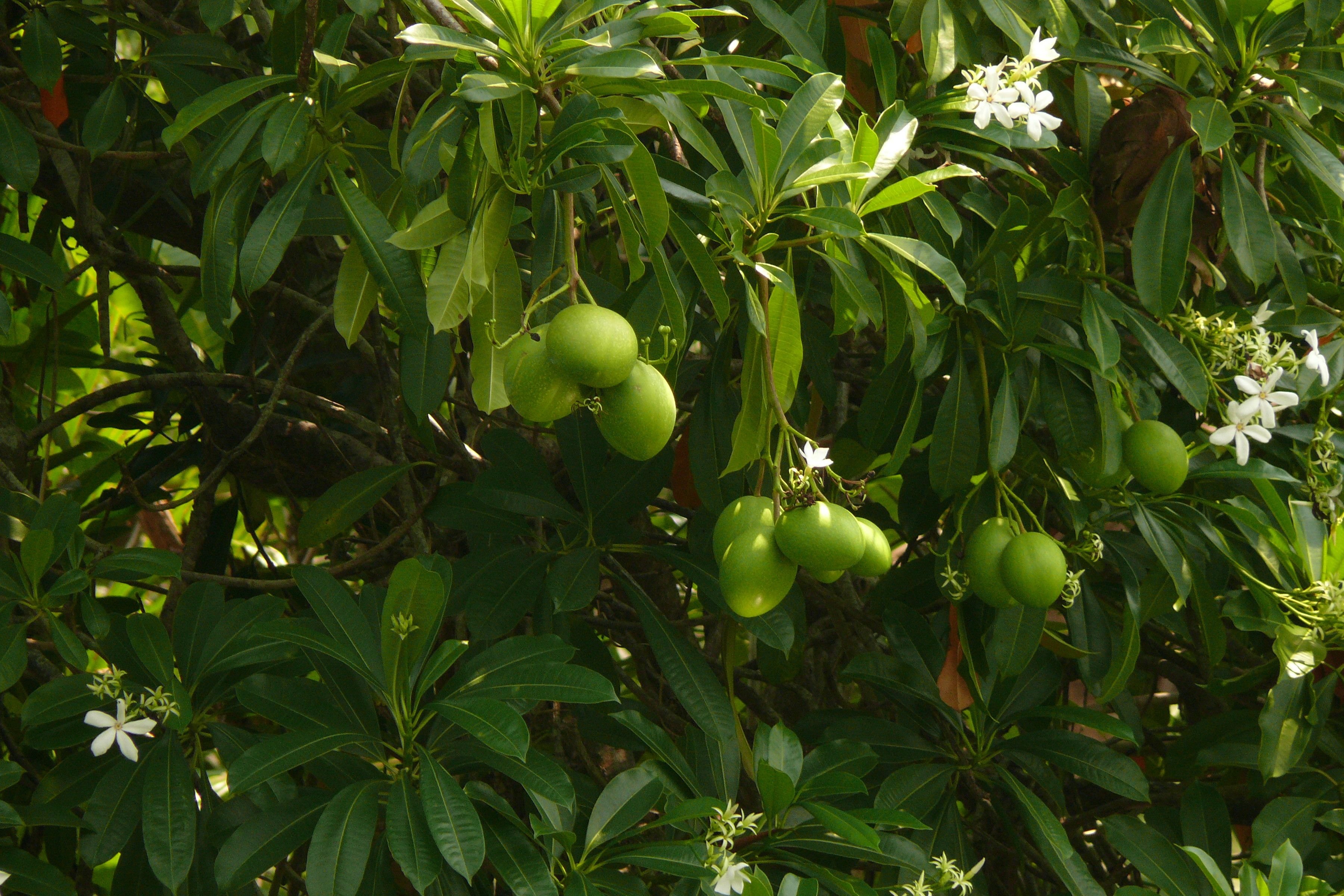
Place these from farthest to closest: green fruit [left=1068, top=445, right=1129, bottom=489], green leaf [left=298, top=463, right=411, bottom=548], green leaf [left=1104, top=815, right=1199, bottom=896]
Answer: green leaf [left=298, top=463, right=411, bottom=548]
green leaf [left=1104, top=815, right=1199, bottom=896]
green fruit [left=1068, top=445, right=1129, bottom=489]

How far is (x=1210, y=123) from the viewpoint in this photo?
1.33m

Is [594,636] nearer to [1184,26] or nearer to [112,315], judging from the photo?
[1184,26]

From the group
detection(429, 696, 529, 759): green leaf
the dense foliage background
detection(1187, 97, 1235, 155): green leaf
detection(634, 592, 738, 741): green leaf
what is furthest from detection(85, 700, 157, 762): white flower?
detection(1187, 97, 1235, 155): green leaf

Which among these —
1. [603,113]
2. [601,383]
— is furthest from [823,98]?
[601,383]

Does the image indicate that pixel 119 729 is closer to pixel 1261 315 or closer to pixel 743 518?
pixel 743 518

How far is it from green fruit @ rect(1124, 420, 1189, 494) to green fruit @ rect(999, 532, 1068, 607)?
0.53ft

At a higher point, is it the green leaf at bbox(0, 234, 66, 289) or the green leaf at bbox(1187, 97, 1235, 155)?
the green leaf at bbox(1187, 97, 1235, 155)

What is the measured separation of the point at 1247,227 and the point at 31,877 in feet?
5.25

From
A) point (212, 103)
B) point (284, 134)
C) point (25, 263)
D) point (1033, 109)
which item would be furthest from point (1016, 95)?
point (25, 263)

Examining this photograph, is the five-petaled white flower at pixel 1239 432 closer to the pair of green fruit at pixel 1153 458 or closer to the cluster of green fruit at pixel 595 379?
the pair of green fruit at pixel 1153 458

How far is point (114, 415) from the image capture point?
2.30 metres

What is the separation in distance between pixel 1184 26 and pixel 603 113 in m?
0.91

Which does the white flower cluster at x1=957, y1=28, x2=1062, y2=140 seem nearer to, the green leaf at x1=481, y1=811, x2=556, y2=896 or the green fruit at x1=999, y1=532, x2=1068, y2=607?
the green fruit at x1=999, y1=532, x2=1068, y2=607

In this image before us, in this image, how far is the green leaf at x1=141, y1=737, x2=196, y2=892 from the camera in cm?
125
